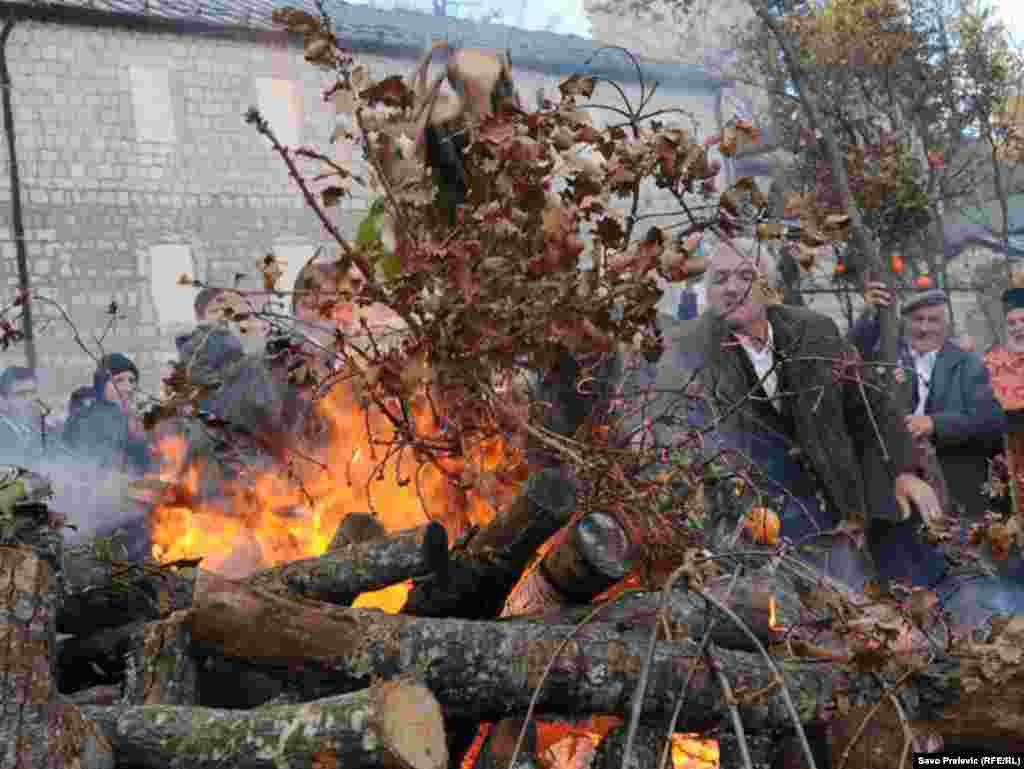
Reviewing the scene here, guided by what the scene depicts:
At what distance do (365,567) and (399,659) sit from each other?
27.7 inches

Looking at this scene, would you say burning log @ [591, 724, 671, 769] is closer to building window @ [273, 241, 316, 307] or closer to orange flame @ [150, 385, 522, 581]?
orange flame @ [150, 385, 522, 581]

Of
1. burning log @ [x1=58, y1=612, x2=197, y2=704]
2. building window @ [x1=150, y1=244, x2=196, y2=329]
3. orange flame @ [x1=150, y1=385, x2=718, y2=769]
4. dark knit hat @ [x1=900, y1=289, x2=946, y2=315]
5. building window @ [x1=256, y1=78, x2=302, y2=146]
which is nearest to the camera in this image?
burning log @ [x1=58, y1=612, x2=197, y2=704]

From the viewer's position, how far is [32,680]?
128 inches

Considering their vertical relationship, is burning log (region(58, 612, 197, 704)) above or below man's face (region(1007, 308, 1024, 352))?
below

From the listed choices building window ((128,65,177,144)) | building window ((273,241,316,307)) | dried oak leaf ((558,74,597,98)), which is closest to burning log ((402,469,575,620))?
dried oak leaf ((558,74,597,98))

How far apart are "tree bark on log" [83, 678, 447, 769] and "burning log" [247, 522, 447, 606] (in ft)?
2.87

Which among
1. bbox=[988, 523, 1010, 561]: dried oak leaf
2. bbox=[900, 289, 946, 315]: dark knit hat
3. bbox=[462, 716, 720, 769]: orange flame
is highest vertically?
bbox=[900, 289, 946, 315]: dark knit hat

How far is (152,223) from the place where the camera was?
66.0 ft

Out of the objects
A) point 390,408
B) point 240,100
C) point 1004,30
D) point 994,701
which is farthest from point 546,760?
point 240,100

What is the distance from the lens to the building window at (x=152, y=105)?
66.0 feet

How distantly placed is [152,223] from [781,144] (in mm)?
9554

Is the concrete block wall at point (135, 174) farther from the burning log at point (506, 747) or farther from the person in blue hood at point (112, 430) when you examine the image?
the burning log at point (506, 747)

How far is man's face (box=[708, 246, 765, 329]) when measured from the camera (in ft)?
19.9

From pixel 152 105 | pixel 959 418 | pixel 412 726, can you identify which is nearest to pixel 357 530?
pixel 412 726
